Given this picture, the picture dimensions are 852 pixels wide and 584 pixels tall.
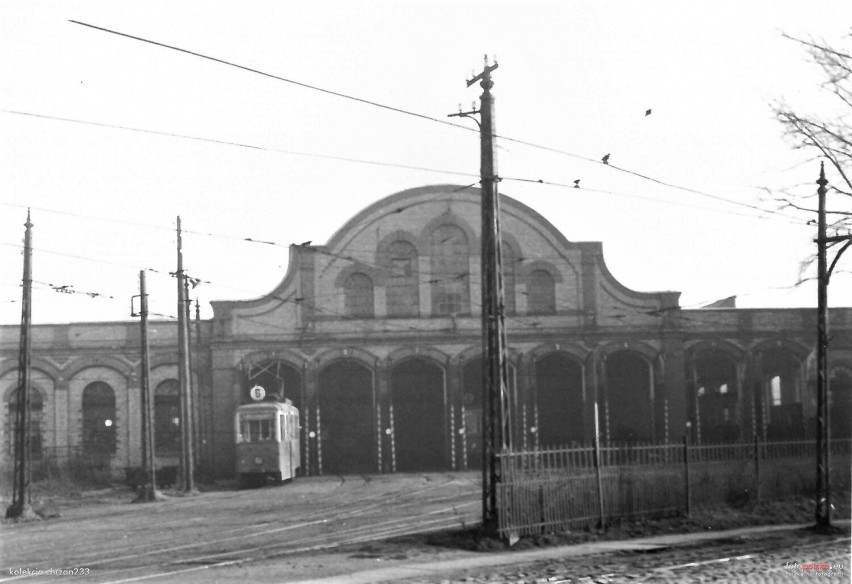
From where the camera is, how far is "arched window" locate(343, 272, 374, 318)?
146ft

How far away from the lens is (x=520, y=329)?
146 feet

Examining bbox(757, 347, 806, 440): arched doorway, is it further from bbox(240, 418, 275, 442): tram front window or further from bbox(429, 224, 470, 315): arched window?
bbox(240, 418, 275, 442): tram front window

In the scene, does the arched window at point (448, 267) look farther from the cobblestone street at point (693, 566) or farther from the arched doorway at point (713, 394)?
the cobblestone street at point (693, 566)

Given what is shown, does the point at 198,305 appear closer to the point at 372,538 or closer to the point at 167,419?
the point at 167,419

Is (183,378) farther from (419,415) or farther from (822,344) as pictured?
(822,344)

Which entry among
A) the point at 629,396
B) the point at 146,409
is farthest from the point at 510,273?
the point at 146,409

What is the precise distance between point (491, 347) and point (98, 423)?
101ft

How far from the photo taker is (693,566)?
47.8 feet

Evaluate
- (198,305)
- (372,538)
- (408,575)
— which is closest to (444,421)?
(198,305)

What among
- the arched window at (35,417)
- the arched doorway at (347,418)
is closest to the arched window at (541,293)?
the arched doorway at (347,418)

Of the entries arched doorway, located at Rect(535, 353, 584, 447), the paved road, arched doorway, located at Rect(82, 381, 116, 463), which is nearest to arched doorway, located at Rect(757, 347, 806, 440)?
arched doorway, located at Rect(535, 353, 584, 447)

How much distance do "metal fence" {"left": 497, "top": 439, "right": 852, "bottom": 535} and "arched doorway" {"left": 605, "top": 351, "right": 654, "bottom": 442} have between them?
19.4 meters

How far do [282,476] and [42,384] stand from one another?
42.3ft

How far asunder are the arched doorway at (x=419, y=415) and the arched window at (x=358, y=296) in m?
2.66
